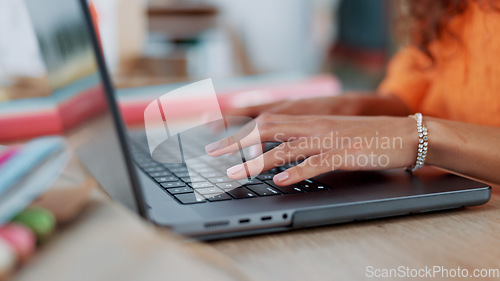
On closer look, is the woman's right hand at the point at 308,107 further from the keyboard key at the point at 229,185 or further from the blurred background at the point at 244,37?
the blurred background at the point at 244,37

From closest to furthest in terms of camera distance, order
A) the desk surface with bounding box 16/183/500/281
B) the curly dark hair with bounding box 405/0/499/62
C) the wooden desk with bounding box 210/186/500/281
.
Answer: the desk surface with bounding box 16/183/500/281, the wooden desk with bounding box 210/186/500/281, the curly dark hair with bounding box 405/0/499/62

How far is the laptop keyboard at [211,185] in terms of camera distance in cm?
44

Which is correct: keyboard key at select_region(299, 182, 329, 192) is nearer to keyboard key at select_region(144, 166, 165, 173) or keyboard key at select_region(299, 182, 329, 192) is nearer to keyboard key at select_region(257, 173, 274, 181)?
keyboard key at select_region(257, 173, 274, 181)

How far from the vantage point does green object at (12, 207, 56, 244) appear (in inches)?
9.9

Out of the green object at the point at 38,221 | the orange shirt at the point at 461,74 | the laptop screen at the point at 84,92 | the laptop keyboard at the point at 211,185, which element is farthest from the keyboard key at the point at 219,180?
the orange shirt at the point at 461,74

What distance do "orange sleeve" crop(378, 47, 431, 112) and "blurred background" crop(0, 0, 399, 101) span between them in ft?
3.60

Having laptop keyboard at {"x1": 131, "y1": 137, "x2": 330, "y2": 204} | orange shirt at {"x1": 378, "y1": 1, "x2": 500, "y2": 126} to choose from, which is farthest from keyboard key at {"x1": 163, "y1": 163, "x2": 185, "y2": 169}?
orange shirt at {"x1": 378, "y1": 1, "x2": 500, "y2": 126}

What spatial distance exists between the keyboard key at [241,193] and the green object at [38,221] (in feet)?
0.65

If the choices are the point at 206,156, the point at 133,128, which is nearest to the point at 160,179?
the point at 206,156

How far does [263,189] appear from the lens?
46cm

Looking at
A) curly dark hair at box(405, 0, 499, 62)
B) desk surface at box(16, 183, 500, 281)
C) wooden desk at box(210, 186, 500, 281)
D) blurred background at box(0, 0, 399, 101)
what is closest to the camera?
desk surface at box(16, 183, 500, 281)

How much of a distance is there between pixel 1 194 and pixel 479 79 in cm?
80

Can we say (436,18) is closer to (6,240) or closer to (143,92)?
(143,92)

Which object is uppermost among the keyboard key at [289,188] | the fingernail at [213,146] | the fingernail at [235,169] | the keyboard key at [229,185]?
the fingernail at [213,146]
